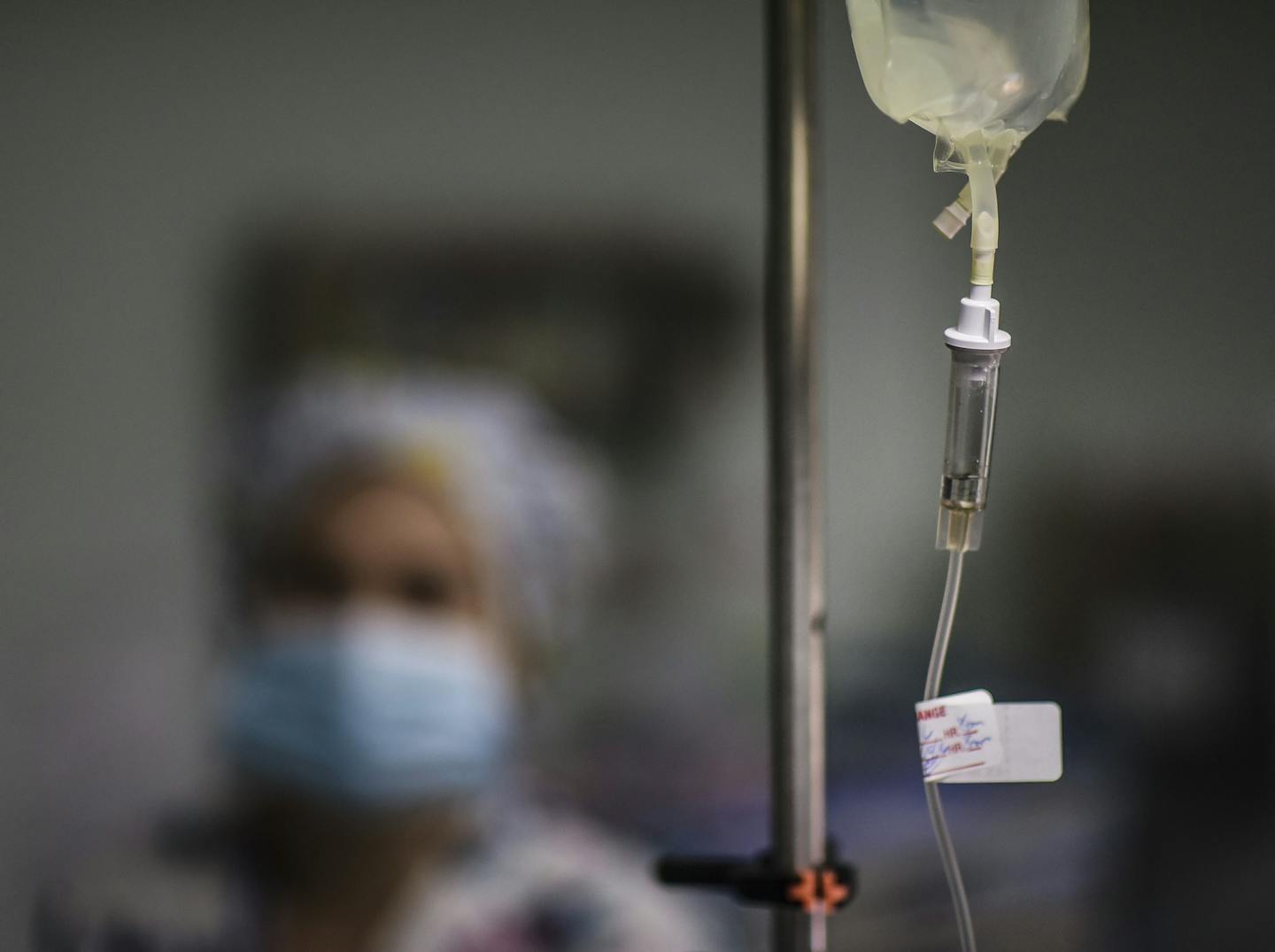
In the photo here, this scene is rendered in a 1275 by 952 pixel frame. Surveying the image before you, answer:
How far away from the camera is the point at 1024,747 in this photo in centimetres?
72

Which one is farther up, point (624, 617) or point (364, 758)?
point (624, 617)

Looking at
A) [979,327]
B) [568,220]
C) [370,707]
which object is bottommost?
[370,707]

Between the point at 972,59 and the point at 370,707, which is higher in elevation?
the point at 972,59

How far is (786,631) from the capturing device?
0.68 metres

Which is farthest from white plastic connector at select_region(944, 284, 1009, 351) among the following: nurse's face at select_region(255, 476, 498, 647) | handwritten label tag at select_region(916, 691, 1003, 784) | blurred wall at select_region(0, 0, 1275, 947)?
nurse's face at select_region(255, 476, 498, 647)

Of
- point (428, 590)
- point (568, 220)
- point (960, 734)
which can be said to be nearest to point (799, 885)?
point (960, 734)

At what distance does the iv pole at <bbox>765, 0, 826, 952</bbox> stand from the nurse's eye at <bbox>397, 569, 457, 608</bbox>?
736 mm

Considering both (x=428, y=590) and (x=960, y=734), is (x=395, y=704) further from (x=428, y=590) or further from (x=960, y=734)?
(x=960, y=734)

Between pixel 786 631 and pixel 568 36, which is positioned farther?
pixel 568 36

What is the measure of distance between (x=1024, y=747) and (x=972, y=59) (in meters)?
0.42

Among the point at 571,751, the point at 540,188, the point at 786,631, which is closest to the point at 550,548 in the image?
the point at 571,751

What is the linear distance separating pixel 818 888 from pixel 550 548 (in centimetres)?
72

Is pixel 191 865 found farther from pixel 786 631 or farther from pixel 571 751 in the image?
pixel 786 631

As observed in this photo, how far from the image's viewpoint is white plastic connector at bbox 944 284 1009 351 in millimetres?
657
